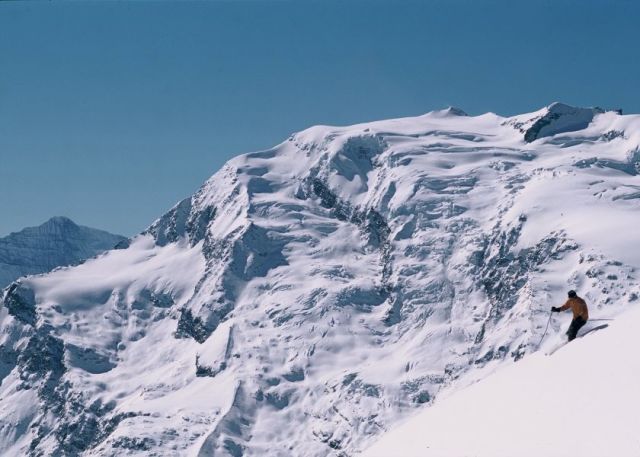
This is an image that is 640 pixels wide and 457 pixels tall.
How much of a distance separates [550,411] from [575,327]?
824 cm

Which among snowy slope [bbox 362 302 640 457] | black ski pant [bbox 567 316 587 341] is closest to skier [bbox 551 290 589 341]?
black ski pant [bbox 567 316 587 341]

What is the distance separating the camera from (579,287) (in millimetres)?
191125

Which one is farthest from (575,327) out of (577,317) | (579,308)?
(579,308)

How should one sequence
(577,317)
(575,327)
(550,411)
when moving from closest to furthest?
(550,411), (575,327), (577,317)

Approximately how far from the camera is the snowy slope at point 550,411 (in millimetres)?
22734

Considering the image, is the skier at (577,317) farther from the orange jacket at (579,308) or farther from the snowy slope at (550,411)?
the snowy slope at (550,411)

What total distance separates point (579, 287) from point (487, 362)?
24.9 metres

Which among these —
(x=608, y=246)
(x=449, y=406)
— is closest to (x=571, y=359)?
(x=449, y=406)

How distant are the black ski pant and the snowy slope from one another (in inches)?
54.8

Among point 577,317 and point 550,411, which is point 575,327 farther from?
point 550,411

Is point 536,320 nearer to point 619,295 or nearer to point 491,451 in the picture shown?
point 619,295

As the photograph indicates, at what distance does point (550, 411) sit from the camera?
25.0 meters

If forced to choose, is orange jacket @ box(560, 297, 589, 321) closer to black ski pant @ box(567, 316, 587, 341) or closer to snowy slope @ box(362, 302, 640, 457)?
black ski pant @ box(567, 316, 587, 341)

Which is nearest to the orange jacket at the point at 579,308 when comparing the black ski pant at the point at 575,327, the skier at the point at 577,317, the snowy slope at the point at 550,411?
the skier at the point at 577,317
